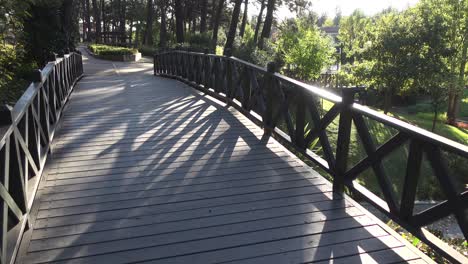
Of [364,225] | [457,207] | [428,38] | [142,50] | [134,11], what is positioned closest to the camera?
[457,207]

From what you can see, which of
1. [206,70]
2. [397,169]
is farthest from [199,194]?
[397,169]

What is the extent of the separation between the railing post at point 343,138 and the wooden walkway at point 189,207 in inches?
7.3

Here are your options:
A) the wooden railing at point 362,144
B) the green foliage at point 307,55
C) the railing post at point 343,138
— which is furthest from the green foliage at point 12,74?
the green foliage at point 307,55

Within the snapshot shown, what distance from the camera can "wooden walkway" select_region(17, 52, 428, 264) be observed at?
3.10 m

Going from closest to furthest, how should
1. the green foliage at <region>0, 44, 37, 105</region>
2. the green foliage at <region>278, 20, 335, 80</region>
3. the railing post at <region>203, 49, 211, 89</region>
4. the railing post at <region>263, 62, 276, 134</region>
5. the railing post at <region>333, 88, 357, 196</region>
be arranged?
the railing post at <region>333, 88, 357, 196</region>, the railing post at <region>263, 62, 276, 134</region>, the green foliage at <region>0, 44, 37, 105</region>, the railing post at <region>203, 49, 211, 89</region>, the green foliage at <region>278, 20, 335, 80</region>

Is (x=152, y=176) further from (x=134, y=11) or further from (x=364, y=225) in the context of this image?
(x=134, y=11)

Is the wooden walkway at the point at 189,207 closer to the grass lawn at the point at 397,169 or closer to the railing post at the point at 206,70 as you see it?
the railing post at the point at 206,70

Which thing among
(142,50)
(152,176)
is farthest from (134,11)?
(152,176)

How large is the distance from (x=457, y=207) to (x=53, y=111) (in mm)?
5248

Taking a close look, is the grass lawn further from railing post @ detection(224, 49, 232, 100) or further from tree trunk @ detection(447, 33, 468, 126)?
tree trunk @ detection(447, 33, 468, 126)

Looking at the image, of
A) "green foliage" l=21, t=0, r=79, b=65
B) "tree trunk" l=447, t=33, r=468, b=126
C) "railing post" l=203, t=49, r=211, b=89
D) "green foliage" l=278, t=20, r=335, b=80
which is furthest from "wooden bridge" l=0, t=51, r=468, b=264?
"tree trunk" l=447, t=33, r=468, b=126

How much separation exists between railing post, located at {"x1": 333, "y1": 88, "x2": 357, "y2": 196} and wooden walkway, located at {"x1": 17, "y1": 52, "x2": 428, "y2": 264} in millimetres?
186

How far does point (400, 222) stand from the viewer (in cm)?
326

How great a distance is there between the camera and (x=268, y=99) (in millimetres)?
6141
